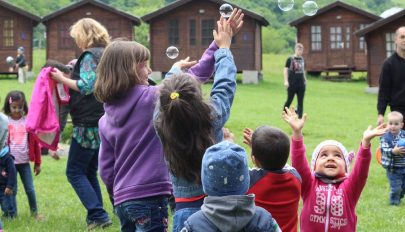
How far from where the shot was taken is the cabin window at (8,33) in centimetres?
4478

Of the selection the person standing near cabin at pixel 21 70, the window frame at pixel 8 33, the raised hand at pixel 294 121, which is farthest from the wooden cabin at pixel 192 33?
the raised hand at pixel 294 121

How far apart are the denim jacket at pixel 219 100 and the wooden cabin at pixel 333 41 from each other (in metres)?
43.0

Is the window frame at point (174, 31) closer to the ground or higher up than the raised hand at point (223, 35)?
higher up

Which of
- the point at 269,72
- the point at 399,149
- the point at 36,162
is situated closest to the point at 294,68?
the point at 399,149

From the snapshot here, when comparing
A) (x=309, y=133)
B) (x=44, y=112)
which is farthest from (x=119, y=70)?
(x=309, y=133)

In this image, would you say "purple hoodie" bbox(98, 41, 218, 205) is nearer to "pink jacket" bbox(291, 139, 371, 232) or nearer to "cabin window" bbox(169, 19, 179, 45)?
"pink jacket" bbox(291, 139, 371, 232)

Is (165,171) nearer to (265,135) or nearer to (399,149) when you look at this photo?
(265,135)

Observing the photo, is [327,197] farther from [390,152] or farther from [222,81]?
[390,152]

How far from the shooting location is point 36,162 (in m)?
9.10

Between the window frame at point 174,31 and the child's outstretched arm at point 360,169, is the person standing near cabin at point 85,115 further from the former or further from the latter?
the window frame at point 174,31

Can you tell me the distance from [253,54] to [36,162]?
3466 centimetres

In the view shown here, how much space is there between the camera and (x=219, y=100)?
4758 mm

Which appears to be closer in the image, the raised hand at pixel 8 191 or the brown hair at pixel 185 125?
the brown hair at pixel 185 125

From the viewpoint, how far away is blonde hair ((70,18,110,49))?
25.5 feet
